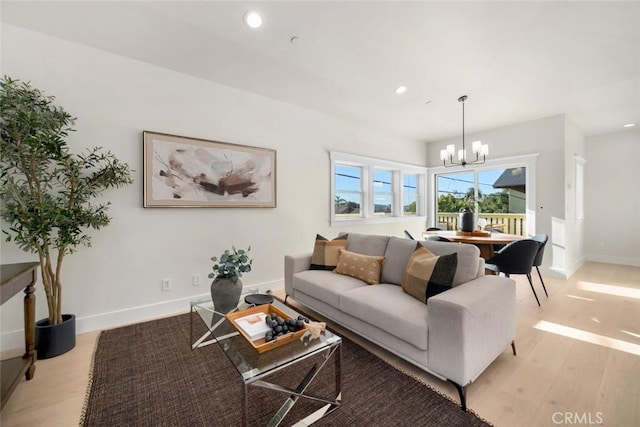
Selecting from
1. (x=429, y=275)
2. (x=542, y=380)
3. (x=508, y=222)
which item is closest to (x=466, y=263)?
(x=429, y=275)

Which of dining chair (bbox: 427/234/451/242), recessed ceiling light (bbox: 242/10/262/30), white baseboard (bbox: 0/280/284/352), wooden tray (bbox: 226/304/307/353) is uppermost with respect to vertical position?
recessed ceiling light (bbox: 242/10/262/30)

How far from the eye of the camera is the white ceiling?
209 cm

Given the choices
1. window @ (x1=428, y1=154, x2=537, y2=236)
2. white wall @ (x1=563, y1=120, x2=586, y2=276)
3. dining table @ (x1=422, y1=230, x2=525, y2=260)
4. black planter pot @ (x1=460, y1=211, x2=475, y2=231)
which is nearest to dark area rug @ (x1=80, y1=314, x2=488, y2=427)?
dining table @ (x1=422, y1=230, x2=525, y2=260)

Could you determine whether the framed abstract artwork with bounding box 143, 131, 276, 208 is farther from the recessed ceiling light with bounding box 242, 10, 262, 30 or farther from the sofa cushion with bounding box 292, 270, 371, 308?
the recessed ceiling light with bounding box 242, 10, 262, 30

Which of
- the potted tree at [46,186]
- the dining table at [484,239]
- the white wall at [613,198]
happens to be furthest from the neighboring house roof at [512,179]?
the potted tree at [46,186]

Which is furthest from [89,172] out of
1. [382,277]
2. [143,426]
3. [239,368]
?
[382,277]

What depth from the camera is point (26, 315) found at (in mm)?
1844

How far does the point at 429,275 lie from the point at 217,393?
1.66 m

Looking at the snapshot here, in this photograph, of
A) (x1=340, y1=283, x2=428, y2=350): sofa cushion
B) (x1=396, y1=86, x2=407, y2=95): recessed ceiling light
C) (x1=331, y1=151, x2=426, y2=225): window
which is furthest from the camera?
(x1=331, y1=151, x2=426, y2=225): window

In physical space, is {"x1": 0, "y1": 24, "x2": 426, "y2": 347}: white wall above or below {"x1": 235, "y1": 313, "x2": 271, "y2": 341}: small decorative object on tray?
above

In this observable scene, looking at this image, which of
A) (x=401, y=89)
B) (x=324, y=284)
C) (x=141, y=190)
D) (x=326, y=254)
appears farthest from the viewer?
(x=401, y=89)

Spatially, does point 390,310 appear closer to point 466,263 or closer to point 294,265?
point 466,263

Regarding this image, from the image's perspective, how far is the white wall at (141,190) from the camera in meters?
2.37

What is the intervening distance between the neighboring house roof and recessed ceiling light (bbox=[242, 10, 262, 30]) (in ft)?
16.4
